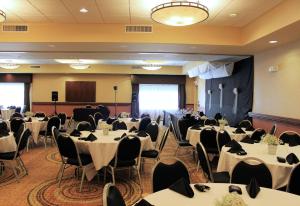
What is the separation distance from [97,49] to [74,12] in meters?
1.92

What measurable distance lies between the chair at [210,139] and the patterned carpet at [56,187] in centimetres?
54

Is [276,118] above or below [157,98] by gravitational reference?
below

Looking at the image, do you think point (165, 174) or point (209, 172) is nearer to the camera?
point (165, 174)

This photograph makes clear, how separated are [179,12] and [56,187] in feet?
11.4

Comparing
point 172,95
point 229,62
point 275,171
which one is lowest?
point 275,171

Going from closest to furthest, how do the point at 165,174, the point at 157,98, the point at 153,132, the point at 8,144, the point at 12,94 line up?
the point at 165,174
the point at 8,144
the point at 153,132
the point at 157,98
the point at 12,94

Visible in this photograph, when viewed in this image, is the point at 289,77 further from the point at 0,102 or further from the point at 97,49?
the point at 0,102

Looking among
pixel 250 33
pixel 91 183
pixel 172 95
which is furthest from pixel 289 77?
pixel 172 95

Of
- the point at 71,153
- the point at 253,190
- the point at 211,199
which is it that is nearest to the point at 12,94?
the point at 71,153

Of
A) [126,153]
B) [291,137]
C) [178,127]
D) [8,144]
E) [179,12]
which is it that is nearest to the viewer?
[179,12]

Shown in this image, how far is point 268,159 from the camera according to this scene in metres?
3.50

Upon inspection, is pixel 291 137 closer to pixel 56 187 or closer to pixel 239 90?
pixel 239 90

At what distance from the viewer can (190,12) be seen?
3975mm

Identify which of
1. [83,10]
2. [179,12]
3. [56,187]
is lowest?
[56,187]
